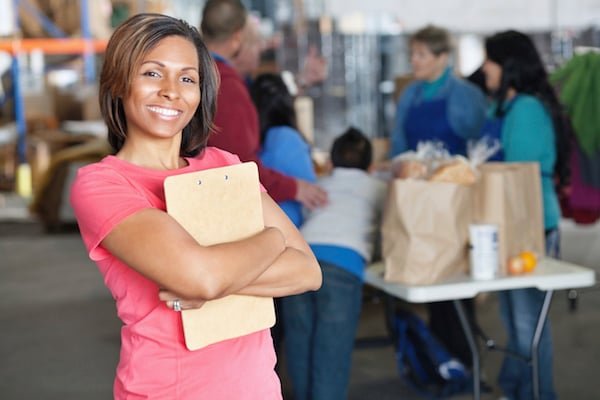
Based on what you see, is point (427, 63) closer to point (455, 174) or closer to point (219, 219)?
point (455, 174)

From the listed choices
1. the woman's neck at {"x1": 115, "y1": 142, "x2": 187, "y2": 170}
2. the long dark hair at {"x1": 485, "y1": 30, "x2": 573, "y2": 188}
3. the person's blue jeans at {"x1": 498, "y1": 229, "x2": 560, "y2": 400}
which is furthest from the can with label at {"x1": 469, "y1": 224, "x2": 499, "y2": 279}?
the woman's neck at {"x1": 115, "y1": 142, "x2": 187, "y2": 170}

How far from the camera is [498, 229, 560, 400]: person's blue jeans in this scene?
3.04m

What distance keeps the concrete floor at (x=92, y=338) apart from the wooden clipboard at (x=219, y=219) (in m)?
2.32

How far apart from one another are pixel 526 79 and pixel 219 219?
2259 mm

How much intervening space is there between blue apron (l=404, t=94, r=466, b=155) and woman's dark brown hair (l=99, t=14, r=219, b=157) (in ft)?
7.74

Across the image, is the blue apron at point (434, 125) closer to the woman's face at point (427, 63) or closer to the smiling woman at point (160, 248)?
the woman's face at point (427, 63)

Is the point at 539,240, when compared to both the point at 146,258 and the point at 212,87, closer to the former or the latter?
the point at 212,87

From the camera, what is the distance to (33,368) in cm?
405

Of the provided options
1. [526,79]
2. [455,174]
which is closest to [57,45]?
[526,79]

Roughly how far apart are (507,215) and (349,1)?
8.57ft

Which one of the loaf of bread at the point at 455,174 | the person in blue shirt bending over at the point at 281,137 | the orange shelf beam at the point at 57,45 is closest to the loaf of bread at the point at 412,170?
the loaf of bread at the point at 455,174

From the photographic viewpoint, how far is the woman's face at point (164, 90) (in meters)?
1.27

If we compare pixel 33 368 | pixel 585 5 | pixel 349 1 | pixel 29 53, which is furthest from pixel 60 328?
pixel 29 53

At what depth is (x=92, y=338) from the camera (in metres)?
4.57
